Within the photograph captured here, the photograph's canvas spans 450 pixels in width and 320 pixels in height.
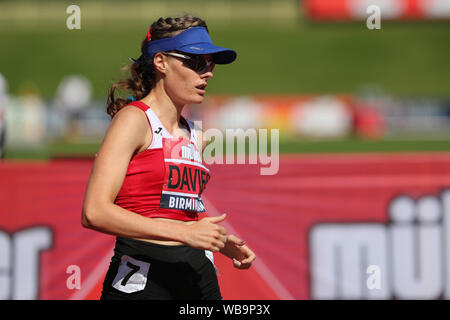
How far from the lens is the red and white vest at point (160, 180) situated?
3.05 m

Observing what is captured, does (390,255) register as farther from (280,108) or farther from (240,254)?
(280,108)

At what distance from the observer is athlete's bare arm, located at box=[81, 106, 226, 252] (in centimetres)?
283

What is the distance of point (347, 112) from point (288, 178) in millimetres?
21550

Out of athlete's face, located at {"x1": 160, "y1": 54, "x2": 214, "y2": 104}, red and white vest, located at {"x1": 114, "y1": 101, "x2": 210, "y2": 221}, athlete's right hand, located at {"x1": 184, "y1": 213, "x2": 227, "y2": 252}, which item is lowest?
athlete's right hand, located at {"x1": 184, "y1": 213, "x2": 227, "y2": 252}

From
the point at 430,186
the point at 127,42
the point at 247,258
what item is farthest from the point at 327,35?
the point at 247,258

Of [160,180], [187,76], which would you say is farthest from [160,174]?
[187,76]

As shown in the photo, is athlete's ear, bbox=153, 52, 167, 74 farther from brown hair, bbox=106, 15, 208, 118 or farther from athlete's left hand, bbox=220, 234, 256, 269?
athlete's left hand, bbox=220, 234, 256, 269

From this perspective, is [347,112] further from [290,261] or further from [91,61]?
[290,261]

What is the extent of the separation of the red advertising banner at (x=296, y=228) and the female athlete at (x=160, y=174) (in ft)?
8.69

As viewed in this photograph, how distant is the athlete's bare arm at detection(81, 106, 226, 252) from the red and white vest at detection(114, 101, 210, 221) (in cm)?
12

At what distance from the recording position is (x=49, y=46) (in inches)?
1601

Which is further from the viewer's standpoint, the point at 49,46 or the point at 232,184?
the point at 49,46

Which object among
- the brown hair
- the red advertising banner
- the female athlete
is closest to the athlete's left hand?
the female athlete

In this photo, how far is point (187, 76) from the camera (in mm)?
3189
